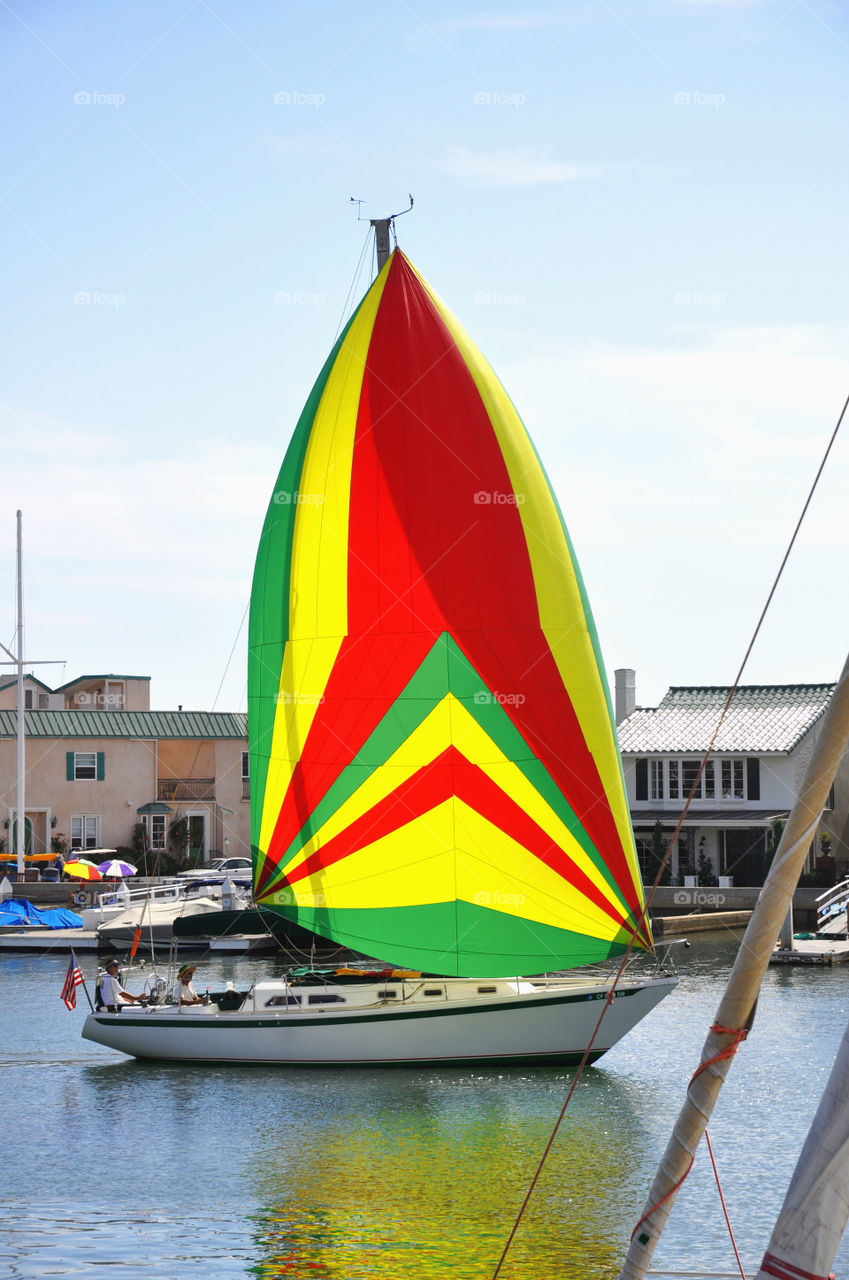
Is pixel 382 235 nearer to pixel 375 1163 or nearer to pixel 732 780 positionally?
pixel 375 1163

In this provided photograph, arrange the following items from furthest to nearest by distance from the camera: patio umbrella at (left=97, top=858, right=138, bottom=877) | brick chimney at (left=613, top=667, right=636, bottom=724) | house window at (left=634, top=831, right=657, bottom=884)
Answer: brick chimney at (left=613, top=667, right=636, bottom=724)
house window at (left=634, top=831, right=657, bottom=884)
patio umbrella at (left=97, top=858, right=138, bottom=877)

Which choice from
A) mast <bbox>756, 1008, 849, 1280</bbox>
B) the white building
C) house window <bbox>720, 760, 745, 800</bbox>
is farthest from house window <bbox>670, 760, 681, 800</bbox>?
mast <bbox>756, 1008, 849, 1280</bbox>

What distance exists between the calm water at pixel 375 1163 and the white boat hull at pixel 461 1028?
357 mm

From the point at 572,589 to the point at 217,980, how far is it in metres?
18.1

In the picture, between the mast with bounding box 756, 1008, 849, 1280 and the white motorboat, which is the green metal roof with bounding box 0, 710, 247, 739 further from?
the mast with bounding box 756, 1008, 849, 1280

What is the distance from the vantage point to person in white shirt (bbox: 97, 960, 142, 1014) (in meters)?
24.7

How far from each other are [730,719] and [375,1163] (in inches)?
1478

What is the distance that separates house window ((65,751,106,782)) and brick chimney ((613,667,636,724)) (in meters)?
21.9

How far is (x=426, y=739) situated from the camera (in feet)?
74.1

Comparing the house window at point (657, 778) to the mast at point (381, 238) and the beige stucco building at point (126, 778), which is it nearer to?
the beige stucco building at point (126, 778)

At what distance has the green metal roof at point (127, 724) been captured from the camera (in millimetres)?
58531

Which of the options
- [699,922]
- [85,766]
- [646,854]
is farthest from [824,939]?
[85,766]

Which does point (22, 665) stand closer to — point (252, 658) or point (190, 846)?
point (190, 846)

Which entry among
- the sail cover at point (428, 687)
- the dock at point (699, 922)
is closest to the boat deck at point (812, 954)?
the dock at point (699, 922)
